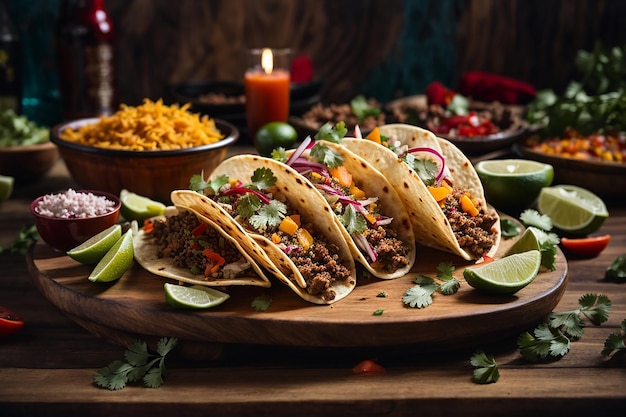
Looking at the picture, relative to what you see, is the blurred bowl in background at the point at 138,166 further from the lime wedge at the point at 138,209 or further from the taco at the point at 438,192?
the taco at the point at 438,192

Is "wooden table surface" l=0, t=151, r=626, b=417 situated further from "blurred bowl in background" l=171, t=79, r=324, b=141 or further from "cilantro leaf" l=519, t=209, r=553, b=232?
"blurred bowl in background" l=171, t=79, r=324, b=141

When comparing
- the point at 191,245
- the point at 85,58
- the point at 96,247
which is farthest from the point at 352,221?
the point at 85,58

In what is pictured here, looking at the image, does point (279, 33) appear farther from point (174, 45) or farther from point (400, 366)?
point (400, 366)

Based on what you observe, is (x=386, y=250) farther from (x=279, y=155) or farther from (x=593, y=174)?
(x=593, y=174)

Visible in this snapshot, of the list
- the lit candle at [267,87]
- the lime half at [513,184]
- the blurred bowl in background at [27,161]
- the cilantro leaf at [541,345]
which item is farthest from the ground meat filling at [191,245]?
the lit candle at [267,87]

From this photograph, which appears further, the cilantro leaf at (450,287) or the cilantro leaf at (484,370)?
the cilantro leaf at (450,287)

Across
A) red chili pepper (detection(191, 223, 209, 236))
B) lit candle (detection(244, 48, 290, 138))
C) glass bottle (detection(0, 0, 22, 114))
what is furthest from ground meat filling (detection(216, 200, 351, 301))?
glass bottle (detection(0, 0, 22, 114))
